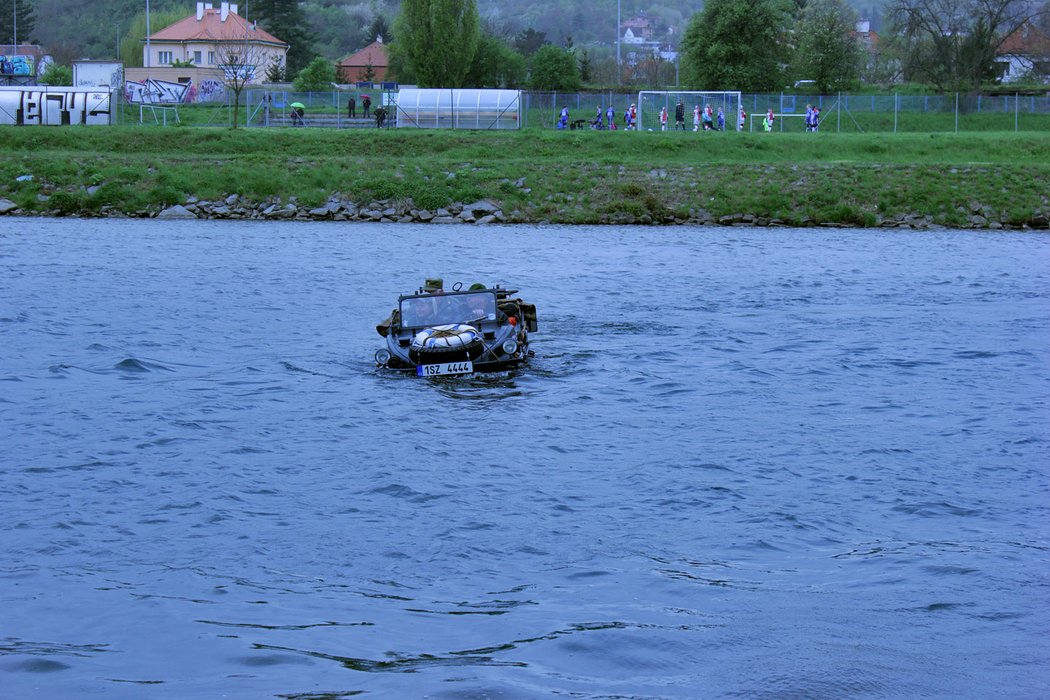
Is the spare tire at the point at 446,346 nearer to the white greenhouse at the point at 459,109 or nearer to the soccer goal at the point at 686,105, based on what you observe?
the white greenhouse at the point at 459,109

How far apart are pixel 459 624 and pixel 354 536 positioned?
2804 millimetres

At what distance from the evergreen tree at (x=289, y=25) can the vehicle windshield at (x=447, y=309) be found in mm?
109390

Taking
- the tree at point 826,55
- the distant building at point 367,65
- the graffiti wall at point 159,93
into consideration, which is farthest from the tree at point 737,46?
the distant building at point 367,65

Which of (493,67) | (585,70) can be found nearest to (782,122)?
(493,67)

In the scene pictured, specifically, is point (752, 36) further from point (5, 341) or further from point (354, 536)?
point (354, 536)

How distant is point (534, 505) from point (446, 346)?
7018mm

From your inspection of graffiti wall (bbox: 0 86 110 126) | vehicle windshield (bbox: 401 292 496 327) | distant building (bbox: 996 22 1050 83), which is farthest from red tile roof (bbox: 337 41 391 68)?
vehicle windshield (bbox: 401 292 496 327)

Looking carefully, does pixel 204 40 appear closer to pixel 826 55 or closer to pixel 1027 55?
pixel 826 55

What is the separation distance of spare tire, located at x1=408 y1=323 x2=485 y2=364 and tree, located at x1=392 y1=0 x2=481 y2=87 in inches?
2836

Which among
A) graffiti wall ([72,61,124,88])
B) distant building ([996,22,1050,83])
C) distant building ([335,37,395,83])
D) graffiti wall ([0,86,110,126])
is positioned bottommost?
graffiti wall ([0,86,110,126])

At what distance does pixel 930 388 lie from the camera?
22641 mm

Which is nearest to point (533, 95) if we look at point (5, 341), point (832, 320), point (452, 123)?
point (452, 123)

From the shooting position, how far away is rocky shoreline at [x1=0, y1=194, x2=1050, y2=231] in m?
54.8

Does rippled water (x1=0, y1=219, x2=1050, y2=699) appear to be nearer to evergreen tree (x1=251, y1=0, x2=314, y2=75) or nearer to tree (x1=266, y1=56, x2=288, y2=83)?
tree (x1=266, y1=56, x2=288, y2=83)
